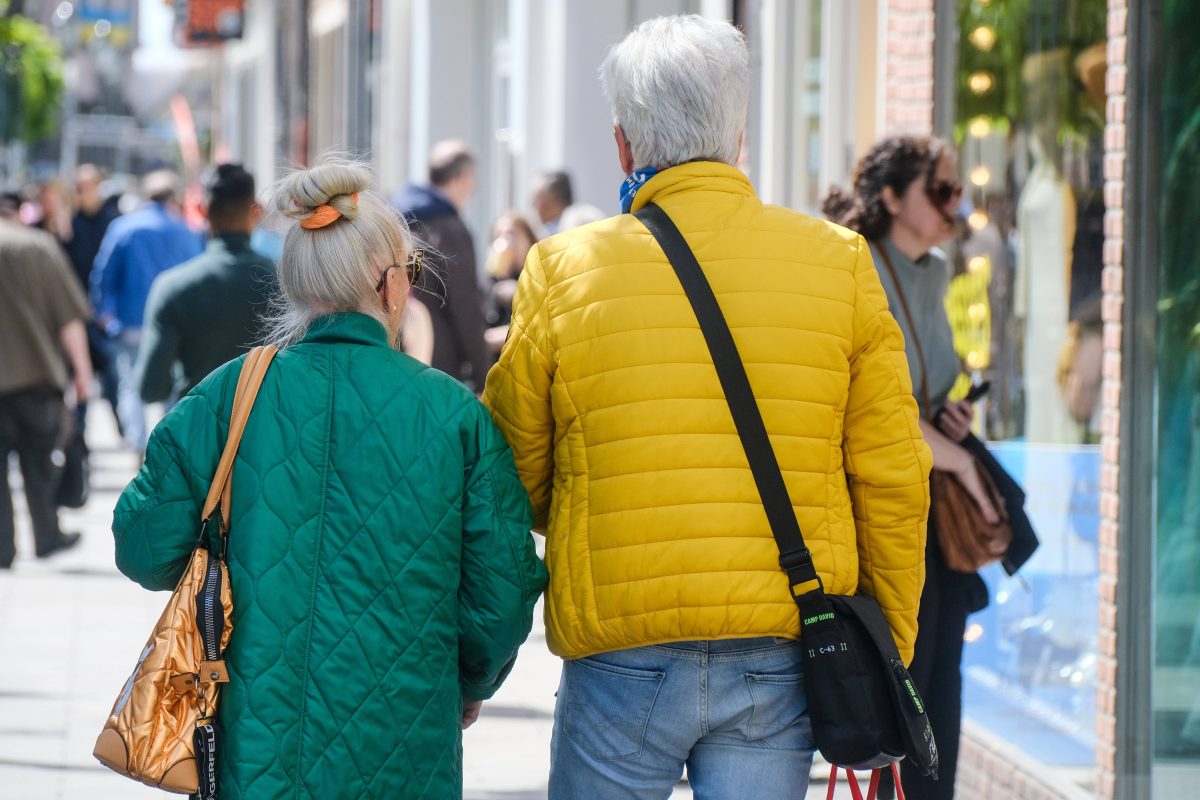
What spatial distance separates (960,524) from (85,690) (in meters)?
3.99

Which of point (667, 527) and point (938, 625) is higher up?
point (667, 527)

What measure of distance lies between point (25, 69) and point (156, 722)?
41.0 metres

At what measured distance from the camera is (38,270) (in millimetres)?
9367

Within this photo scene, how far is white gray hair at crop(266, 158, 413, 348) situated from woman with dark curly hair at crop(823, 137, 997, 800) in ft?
5.38

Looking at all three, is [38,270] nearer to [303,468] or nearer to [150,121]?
[303,468]

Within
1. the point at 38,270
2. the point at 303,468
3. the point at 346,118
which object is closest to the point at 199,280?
the point at 38,270

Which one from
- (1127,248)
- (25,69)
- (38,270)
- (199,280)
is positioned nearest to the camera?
(1127,248)

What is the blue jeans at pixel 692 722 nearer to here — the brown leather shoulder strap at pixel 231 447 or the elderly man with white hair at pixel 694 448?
the elderly man with white hair at pixel 694 448

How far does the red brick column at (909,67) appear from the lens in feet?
21.7

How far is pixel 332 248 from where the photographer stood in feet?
10.3

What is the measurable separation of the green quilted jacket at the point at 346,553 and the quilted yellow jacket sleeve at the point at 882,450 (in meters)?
0.56

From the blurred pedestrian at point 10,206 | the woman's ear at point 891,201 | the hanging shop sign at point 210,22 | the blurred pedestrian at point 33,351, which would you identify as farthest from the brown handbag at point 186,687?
the hanging shop sign at point 210,22

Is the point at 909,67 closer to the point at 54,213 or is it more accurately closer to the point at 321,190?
the point at 321,190

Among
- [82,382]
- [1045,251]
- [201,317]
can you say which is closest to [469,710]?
[1045,251]
